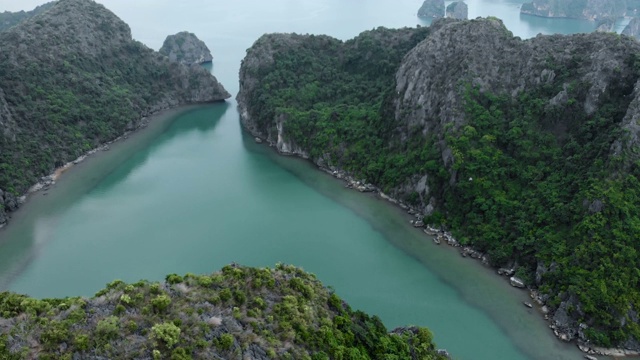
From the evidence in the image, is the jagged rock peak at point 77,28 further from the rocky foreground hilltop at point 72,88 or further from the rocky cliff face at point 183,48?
the rocky cliff face at point 183,48

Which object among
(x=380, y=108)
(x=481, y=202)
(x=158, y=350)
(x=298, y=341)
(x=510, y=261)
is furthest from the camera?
(x=380, y=108)

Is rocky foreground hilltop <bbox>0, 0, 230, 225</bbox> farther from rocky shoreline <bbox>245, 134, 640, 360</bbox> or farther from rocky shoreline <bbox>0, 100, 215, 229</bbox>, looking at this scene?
rocky shoreline <bbox>245, 134, 640, 360</bbox>

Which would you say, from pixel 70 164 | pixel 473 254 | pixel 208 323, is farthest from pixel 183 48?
pixel 208 323

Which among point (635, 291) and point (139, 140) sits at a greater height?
point (139, 140)

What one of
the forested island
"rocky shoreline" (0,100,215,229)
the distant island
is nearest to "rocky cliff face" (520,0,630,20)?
the distant island

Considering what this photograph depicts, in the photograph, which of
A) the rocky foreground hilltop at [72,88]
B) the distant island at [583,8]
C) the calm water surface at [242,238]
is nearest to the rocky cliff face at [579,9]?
the distant island at [583,8]

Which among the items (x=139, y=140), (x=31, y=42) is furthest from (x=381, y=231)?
(x=31, y=42)

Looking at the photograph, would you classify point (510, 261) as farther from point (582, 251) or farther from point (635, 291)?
point (635, 291)
